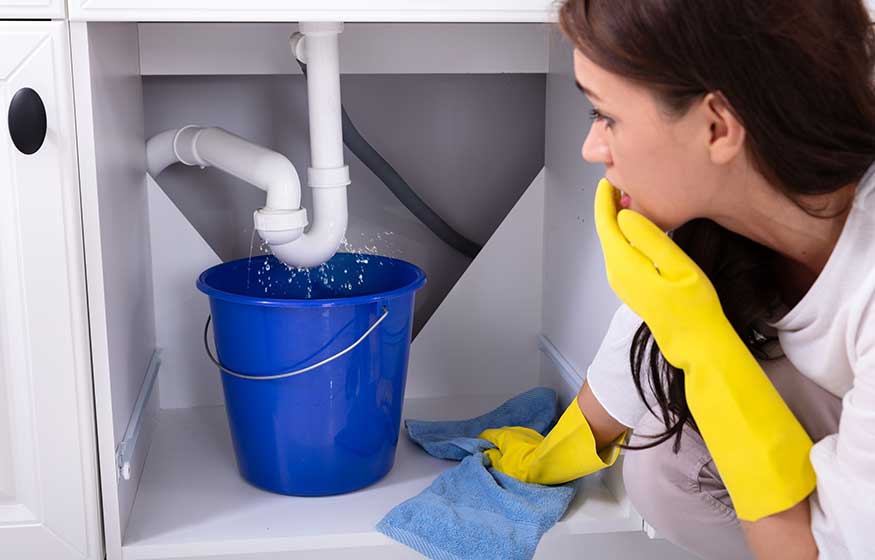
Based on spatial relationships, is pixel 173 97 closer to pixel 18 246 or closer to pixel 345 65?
pixel 345 65

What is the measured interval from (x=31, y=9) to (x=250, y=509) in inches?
26.0

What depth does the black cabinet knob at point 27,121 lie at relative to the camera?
105cm

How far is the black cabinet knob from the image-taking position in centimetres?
105

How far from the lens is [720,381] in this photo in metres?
0.92

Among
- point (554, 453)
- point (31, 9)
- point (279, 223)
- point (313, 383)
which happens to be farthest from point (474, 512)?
point (31, 9)

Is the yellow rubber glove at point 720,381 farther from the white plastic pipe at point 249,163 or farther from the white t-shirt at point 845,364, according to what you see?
the white plastic pipe at point 249,163

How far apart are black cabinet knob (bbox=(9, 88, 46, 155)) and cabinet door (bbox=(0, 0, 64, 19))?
0.25 ft

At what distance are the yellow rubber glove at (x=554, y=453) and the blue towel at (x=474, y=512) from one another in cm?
2

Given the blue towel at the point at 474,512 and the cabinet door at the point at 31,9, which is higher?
the cabinet door at the point at 31,9

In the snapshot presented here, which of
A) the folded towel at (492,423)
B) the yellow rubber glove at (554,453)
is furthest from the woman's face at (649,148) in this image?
the folded towel at (492,423)

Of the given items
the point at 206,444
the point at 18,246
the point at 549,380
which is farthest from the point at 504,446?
the point at 18,246

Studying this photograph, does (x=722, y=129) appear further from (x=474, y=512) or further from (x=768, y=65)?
(x=474, y=512)

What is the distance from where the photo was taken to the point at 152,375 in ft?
5.23

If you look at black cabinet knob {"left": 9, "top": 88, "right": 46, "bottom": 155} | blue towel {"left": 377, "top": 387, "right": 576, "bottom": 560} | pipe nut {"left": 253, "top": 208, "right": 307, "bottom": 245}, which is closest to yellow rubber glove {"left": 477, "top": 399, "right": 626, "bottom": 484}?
blue towel {"left": 377, "top": 387, "right": 576, "bottom": 560}
